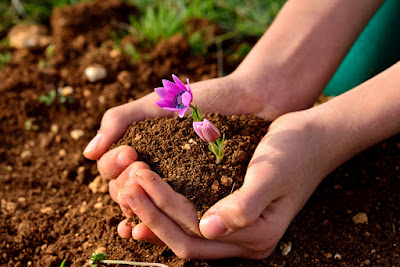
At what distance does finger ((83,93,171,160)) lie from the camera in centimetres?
184

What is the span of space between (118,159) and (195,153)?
276 mm

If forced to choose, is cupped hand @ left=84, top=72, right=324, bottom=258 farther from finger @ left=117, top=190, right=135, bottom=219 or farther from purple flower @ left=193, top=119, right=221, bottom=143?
purple flower @ left=193, top=119, right=221, bottom=143

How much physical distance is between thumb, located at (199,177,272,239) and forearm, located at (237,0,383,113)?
779 millimetres

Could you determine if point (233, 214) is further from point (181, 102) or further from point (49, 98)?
point (49, 98)

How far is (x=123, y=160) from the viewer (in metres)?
1.70

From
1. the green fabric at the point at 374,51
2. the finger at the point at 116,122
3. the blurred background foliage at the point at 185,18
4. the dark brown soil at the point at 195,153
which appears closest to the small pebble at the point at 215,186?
the dark brown soil at the point at 195,153

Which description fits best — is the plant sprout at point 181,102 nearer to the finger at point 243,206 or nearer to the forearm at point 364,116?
the finger at point 243,206

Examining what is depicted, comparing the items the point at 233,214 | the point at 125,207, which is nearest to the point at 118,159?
the point at 125,207

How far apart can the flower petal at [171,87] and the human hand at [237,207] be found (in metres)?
0.28

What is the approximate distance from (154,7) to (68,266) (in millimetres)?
2182

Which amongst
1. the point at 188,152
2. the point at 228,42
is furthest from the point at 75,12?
the point at 188,152

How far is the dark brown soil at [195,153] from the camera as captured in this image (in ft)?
5.29

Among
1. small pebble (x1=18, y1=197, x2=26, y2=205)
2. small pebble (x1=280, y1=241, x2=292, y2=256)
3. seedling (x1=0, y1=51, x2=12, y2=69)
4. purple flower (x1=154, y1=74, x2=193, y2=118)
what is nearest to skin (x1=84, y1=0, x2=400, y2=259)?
small pebble (x1=280, y1=241, x2=292, y2=256)

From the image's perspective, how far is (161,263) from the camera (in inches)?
66.5
